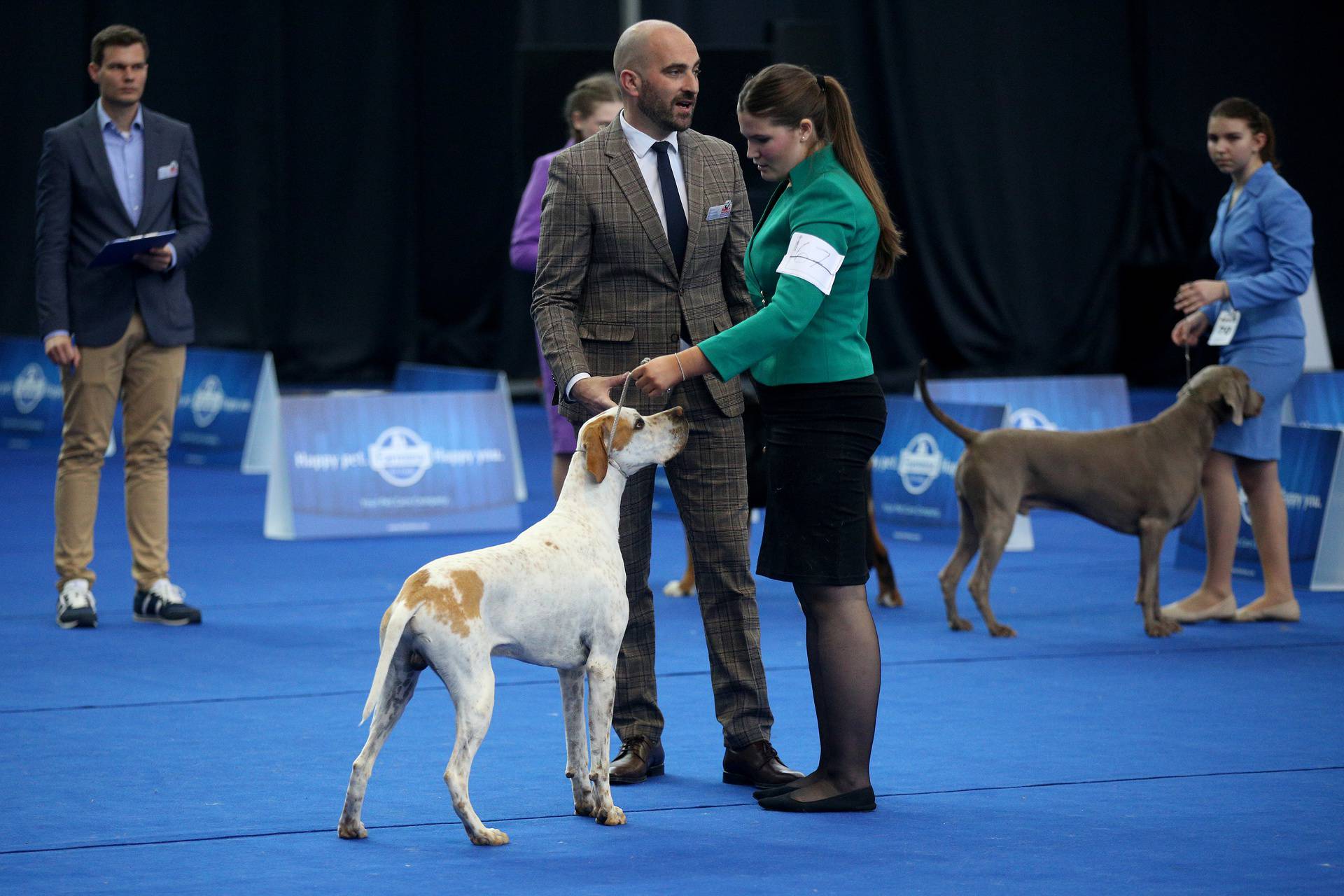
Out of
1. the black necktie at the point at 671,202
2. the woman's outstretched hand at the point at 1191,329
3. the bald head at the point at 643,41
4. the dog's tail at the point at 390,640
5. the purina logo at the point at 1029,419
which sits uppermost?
the bald head at the point at 643,41

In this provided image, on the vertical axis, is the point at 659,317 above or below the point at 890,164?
below

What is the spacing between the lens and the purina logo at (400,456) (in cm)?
770

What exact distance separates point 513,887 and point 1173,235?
11807mm

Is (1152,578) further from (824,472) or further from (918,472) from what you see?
(824,472)

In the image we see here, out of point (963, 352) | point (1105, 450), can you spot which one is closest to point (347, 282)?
point (963, 352)

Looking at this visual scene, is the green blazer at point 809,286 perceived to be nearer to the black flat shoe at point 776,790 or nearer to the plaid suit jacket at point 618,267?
the plaid suit jacket at point 618,267

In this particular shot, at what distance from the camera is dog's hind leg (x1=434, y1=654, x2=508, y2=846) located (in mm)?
3088

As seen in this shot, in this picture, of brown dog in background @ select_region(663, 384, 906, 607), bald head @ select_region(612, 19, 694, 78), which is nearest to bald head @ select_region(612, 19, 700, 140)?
bald head @ select_region(612, 19, 694, 78)

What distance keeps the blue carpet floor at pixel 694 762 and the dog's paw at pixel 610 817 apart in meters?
0.05

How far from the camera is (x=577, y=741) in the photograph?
3.39 metres

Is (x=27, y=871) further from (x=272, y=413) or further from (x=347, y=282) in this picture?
(x=347, y=282)

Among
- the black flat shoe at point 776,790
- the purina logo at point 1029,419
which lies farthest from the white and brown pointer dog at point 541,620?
the purina logo at point 1029,419

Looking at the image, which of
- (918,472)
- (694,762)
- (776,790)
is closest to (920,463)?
(918,472)

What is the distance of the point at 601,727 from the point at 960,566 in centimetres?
262
